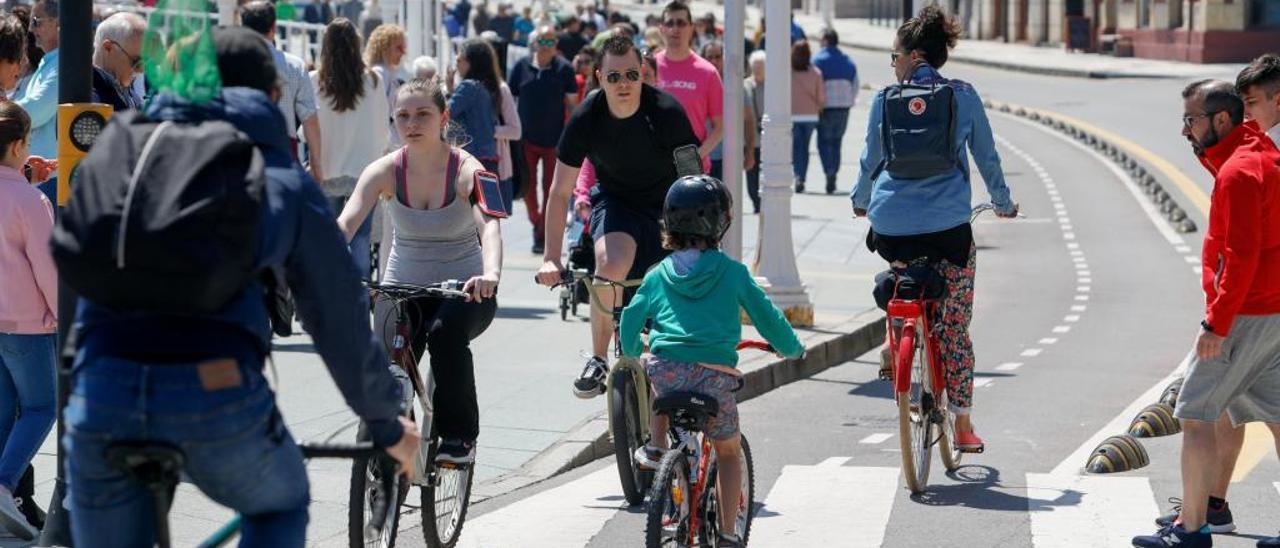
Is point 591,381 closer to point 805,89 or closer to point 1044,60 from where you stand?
point 805,89

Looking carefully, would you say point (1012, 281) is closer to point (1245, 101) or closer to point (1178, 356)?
point (1178, 356)

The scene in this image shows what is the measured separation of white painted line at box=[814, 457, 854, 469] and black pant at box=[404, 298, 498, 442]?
2.45m

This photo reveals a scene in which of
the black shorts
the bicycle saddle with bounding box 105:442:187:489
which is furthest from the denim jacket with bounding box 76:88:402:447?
the black shorts

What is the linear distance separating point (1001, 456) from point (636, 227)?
6.58 feet

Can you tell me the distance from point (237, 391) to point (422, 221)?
10.7 feet

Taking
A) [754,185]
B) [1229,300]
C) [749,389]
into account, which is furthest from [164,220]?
[754,185]

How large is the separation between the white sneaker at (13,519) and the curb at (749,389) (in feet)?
5.89

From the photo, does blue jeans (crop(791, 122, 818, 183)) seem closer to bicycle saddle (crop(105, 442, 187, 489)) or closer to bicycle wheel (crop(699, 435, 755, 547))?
bicycle wheel (crop(699, 435, 755, 547))

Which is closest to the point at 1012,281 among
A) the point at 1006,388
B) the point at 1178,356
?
the point at 1178,356

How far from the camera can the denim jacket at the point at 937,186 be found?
8.52 meters

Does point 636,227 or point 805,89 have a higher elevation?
point 636,227

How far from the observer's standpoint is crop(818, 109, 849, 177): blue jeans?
24.3 meters

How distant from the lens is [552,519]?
7926 mm

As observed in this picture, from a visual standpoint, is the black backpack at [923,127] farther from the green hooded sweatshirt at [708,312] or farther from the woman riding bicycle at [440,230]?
the green hooded sweatshirt at [708,312]
